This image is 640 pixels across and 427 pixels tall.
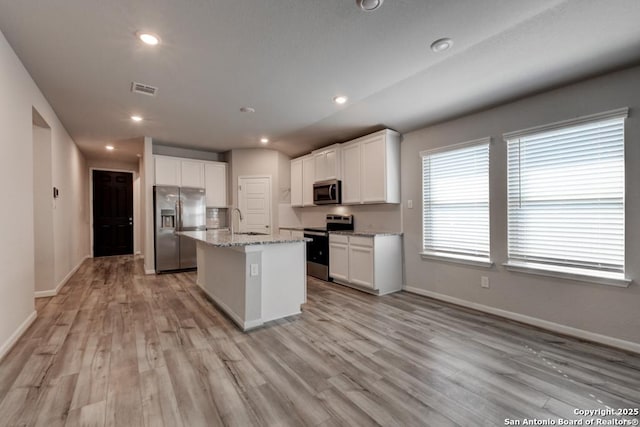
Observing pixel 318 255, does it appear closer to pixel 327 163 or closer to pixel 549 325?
pixel 327 163

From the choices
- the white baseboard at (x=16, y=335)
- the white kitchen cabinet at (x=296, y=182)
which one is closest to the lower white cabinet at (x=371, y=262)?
the white kitchen cabinet at (x=296, y=182)

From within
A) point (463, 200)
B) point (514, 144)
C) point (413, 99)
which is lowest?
point (463, 200)

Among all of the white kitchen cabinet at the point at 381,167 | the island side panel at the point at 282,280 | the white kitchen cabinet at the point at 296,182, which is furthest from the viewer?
the white kitchen cabinet at the point at 296,182

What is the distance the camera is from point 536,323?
9.82ft

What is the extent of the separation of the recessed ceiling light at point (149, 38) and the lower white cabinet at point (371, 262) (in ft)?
10.7

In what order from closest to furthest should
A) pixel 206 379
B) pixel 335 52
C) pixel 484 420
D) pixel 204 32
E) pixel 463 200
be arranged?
1. pixel 484 420
2. pixel 206 379
3. pixel 204 32
4. pixel 335 52
5. pixel 463 200

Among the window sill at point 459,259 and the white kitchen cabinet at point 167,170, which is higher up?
the white kitchen cabinet at point 167,170

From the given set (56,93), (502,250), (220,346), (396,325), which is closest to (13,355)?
(220,346)

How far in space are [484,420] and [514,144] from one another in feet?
9.26

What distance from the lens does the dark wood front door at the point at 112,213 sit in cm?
775

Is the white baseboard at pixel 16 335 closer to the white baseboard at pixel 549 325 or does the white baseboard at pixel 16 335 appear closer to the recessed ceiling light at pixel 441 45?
the recessed ceiling light at pixel 441 45

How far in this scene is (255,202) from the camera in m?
6.32

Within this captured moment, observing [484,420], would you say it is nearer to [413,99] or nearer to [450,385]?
[450,385]

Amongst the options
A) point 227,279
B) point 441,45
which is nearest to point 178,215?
point 227,279
